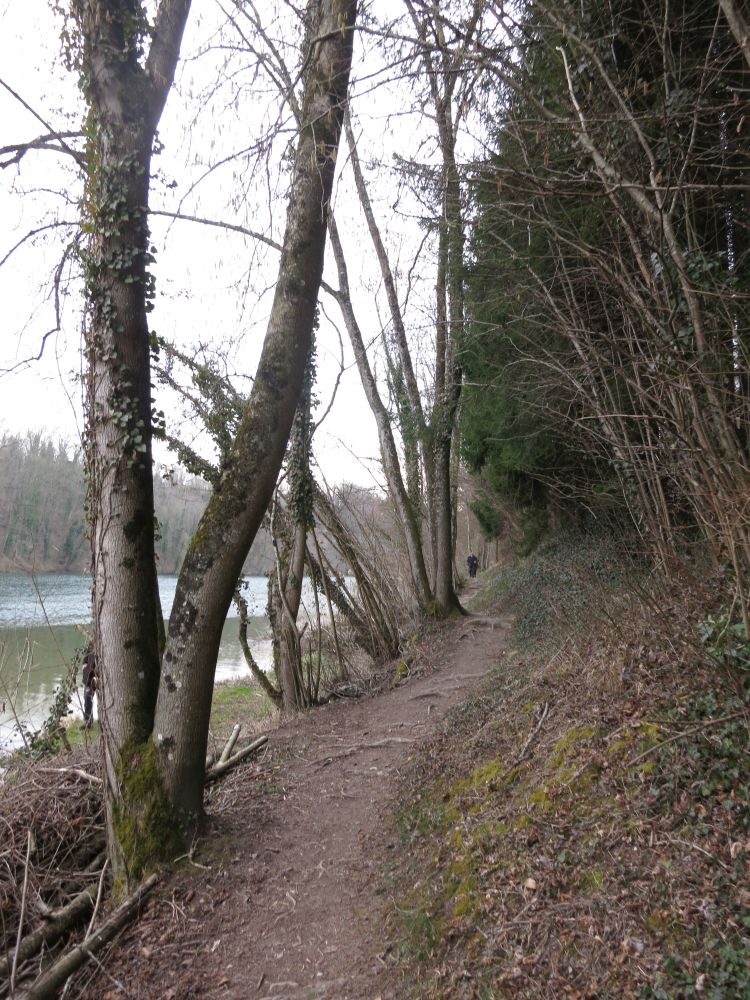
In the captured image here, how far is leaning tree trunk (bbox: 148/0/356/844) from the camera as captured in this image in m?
4.09

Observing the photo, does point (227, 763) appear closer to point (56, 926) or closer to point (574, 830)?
point (56, 926)

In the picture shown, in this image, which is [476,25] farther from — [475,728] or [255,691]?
[255,691]

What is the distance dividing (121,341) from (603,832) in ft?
14.2

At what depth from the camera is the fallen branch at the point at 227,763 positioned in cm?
553

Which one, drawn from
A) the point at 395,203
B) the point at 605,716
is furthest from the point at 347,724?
the point at 395,203

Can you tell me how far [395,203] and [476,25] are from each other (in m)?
1.05

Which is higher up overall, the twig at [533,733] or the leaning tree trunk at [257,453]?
the leaning tree trunk at [257,453]

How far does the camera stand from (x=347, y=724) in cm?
753

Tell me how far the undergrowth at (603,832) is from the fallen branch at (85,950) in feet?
5.33

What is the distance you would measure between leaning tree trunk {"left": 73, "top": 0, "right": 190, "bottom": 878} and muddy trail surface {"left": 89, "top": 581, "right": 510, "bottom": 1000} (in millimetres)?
1195

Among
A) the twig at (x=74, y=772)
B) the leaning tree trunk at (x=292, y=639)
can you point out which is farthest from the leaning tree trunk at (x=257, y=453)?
the leaning tree trunk at (x=292, y=639)

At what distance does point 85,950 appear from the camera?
3430 millimetres

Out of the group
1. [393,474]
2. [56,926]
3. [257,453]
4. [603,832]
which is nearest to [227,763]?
[56,926]

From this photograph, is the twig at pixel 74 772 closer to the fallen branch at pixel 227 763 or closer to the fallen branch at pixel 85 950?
the fallen branch at pixel 85 950
